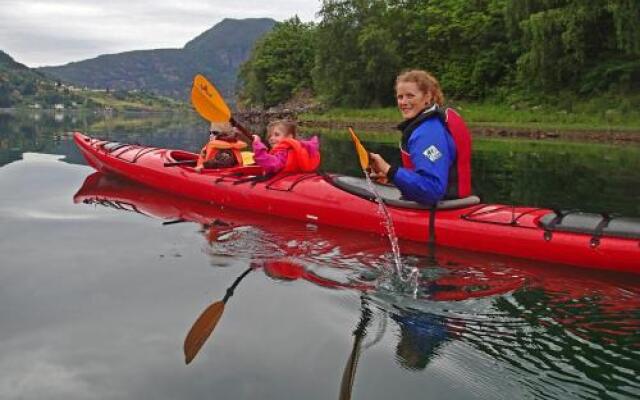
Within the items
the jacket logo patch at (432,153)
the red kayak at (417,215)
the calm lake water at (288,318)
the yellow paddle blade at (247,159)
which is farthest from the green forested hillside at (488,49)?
the jacket logo patch at (432,153)

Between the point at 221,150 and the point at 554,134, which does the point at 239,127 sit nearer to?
the point at 221,150

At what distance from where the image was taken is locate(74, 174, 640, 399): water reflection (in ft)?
10.6

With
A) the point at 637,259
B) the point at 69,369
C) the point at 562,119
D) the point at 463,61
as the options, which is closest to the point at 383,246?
the point at 637,259

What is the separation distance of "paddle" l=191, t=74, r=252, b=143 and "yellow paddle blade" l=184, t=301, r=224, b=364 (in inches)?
Answer: 165

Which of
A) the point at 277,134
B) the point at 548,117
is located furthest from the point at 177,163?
the point at 548,117

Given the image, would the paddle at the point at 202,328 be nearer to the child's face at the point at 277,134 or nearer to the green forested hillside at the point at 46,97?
the child's face at the point at 277,134

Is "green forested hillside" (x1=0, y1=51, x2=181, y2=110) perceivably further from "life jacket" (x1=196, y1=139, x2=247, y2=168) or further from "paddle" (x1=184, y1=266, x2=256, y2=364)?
"paddle" (x1=184, y1=266, x2=256, y2=364)

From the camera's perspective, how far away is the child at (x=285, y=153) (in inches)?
295

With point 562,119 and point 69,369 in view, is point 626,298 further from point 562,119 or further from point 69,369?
point 562,119

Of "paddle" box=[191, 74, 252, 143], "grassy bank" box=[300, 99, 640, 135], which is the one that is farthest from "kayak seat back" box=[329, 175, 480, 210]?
"grassy bank" box=[300, 99, 640, 135]

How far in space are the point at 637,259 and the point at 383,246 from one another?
2.30 metres

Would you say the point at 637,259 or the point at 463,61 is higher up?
the point at 463,61

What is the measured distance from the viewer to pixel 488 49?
36094 millimetres

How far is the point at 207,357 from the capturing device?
3.52 metres
